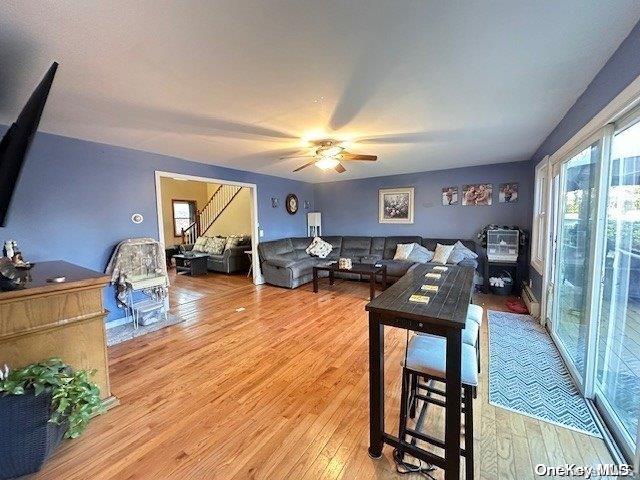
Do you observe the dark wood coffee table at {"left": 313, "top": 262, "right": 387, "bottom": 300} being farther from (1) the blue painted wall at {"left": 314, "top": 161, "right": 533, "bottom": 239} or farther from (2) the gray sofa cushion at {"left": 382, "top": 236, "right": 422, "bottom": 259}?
(1) the blue painted wall at {"left": 314, "top": 161, "right": 533, "bottom": 239}

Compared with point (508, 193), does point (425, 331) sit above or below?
below

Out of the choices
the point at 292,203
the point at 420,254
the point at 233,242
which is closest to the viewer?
the point at 420,254

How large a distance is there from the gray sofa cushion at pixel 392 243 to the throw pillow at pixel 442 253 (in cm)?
55

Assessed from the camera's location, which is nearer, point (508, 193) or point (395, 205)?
point (508, 193)

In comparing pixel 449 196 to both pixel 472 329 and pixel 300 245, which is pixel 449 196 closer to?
pixel 300 245

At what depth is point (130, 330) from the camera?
10.4ft

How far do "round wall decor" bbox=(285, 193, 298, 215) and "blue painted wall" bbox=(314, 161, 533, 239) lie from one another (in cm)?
82

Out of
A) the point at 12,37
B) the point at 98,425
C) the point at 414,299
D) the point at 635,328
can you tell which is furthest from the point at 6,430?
the point at 635,328

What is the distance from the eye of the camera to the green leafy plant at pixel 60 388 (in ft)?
4.57

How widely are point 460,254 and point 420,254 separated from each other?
2.28 feet

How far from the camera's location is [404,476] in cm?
137

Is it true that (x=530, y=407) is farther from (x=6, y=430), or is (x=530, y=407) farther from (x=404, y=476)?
(x=6, y=430)

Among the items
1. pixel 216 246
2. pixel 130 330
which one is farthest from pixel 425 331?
pixel 216 246

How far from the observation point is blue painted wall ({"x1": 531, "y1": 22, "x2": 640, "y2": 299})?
4.45 feet
